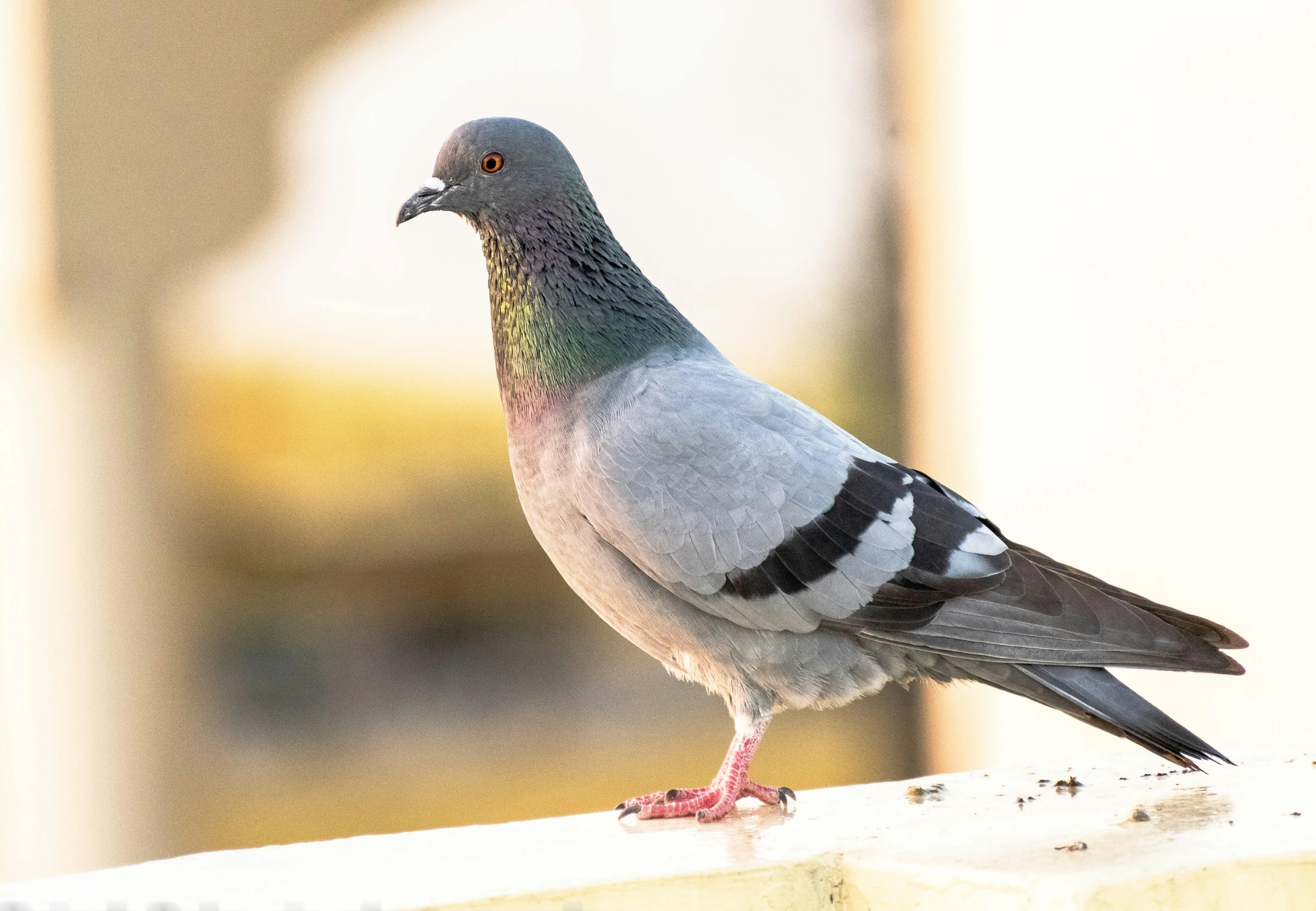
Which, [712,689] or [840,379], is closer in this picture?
[712,689]

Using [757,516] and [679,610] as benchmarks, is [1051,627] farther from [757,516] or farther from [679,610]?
[679,610]

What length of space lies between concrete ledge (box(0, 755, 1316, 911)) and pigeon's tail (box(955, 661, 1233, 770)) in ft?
0.42

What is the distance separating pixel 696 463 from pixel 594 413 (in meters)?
0.25

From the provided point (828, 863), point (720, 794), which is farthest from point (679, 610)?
point (828, 863)

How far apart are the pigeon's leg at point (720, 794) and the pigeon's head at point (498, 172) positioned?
3.89 ft

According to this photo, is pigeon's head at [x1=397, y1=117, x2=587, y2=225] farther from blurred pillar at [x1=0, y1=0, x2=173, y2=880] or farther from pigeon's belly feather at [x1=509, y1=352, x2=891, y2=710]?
blurred pillar at [x1=0, y1=0, x2=173, y2=880]

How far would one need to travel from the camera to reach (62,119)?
6625 millimetres

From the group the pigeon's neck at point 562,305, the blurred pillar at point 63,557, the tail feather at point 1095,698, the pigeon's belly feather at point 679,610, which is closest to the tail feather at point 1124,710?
the tail feather at point 1095,698

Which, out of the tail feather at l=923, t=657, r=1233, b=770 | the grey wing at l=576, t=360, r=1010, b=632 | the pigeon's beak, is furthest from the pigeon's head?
the tail feather at l=923, t=657, r=1233, b=770

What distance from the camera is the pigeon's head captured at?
Result: 9.21 ft

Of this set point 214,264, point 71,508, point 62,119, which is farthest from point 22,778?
point 62,119

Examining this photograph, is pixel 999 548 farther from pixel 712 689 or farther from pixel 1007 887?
pixel 1007 887

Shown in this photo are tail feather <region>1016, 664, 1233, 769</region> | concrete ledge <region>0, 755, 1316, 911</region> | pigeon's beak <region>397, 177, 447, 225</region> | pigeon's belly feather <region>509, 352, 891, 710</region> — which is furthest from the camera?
pigeon's beak <region>397, 177, 447, 225</region>

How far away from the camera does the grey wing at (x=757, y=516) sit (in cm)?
249
